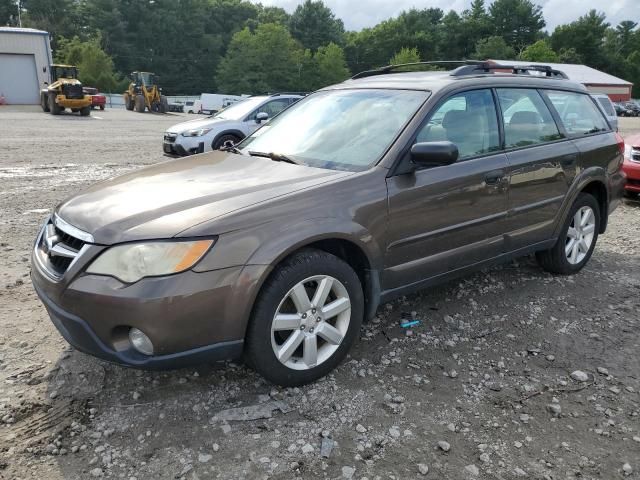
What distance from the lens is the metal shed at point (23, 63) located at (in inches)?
1578

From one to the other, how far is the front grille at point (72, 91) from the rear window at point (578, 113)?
2674 centimetres

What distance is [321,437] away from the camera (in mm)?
2600

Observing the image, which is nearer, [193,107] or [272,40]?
[193,107]

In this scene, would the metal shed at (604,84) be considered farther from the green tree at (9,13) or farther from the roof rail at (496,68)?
the green tree at (9,13)

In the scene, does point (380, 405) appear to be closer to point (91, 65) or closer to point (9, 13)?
point (91, 65)

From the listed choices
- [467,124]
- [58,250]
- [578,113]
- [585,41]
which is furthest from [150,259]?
[585,41]

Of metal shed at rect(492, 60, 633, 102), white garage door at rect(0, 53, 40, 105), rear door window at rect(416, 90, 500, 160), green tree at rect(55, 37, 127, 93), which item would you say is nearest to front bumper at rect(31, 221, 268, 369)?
rear door window at rect(416, 90, 500, 160)

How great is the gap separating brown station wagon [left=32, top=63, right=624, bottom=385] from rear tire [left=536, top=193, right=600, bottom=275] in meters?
0.03

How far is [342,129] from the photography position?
363 centimetres

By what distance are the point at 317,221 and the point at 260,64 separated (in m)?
77.1

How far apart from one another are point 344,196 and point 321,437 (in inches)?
49.8

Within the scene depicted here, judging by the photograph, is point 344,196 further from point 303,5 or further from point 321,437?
point 303,5

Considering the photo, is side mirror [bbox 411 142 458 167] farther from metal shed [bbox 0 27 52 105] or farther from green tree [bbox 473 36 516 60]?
green tree [bbox 473 36 516 60]

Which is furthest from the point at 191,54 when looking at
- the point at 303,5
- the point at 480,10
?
the point at 480,10
